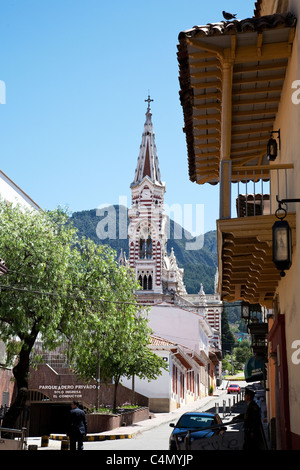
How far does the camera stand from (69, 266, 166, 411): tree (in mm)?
22875

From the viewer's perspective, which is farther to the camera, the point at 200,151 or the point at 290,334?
the point at 200,151

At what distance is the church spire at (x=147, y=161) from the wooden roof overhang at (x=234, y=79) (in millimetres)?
75767

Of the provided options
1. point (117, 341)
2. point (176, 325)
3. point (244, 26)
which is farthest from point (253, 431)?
point (176, 325)

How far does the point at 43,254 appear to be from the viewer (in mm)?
20891

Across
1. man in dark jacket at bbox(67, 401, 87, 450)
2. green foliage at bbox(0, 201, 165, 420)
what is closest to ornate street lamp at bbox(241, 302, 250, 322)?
green foliage at bbox(0, 201, 165, 420)

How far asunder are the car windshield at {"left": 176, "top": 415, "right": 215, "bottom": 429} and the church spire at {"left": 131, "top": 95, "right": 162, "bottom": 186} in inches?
2855

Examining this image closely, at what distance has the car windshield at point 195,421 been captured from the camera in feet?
55.6

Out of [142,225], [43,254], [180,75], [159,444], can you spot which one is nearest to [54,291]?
[43,254]

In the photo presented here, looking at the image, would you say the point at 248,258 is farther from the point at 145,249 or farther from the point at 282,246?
the point at 145,249

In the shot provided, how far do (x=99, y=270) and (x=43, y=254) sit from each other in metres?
3.98

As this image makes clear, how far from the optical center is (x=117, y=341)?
28.8 m

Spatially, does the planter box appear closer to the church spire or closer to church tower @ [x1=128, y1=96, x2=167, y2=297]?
church tower @ [x1=128, y1=96, x2=167, y2=297]
